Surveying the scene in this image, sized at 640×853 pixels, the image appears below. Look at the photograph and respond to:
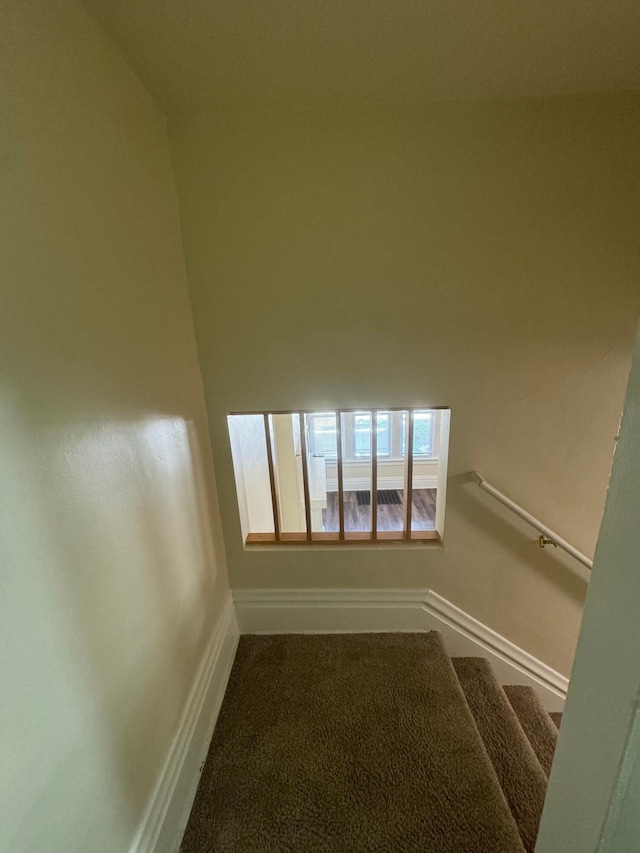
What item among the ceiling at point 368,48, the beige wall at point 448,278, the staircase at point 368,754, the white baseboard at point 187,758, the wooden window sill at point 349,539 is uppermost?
the ceiling at point 368,48

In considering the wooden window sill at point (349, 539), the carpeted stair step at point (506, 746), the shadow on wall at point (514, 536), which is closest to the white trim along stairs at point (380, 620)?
the carpeted stair step at point (506, 746)

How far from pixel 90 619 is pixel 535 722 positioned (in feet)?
5.96

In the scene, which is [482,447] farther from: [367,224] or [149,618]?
[149,618]

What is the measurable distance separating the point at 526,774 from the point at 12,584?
1.63 m

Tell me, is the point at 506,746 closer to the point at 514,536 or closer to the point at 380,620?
the point at 380,620

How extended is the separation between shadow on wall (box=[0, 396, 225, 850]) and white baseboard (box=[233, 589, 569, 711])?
55 centimetres

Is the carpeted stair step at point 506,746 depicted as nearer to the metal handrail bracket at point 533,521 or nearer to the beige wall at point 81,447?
the metal handrail bracket at point 533,521

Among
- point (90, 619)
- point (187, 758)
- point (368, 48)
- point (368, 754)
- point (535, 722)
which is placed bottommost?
point (535, 722)

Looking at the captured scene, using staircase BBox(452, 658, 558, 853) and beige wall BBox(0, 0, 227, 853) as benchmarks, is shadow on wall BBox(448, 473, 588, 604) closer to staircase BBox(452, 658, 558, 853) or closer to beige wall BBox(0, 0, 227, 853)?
staircase BBox(452, 658, 558, 853)

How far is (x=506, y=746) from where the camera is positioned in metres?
1.38

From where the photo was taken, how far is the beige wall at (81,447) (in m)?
0.60

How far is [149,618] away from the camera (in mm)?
977

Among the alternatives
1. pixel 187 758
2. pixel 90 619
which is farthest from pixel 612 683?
pixel 187 758

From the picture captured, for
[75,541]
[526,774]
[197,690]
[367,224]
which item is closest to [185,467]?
[75,541]
